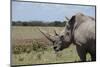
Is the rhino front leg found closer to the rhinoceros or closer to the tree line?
the rhinoceros

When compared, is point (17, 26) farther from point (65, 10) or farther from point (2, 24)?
point (65, 10)

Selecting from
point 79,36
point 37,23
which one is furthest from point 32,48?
point 79,36

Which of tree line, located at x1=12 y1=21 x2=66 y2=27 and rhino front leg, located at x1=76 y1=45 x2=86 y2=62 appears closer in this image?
tree line, located at x1=12 y1=21 x2=66 y2=27

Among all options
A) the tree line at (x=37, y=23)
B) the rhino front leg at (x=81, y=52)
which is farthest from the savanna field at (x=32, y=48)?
the rhino front leg at (x=81, y=52)

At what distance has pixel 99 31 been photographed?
267 cm

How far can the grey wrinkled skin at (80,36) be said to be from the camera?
248cm

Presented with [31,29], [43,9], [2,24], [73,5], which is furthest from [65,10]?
[2,24]

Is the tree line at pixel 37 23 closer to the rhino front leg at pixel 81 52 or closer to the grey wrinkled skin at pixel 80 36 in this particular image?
the grey wrinkled skin at pixel 80 36

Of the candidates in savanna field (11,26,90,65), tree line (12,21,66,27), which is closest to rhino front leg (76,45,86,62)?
savanna field (11,26,90,65)

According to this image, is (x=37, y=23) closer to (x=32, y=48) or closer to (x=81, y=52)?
(x=32, y=48)

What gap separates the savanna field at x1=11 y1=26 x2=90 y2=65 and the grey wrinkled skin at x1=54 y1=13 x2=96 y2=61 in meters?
0.09

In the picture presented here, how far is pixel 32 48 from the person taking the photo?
234 centimetres

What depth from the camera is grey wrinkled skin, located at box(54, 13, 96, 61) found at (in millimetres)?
2477

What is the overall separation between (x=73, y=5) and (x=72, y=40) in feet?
1.39
